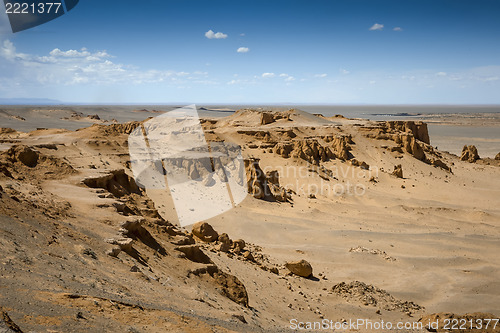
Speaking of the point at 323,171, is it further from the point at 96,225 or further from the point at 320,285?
the point at 96,225

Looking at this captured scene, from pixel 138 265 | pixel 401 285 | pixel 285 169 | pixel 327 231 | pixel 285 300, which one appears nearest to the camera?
pixel 138 265

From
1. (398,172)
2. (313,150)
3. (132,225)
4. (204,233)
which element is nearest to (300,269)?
(204,233)

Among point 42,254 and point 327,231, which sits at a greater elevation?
point 42,254

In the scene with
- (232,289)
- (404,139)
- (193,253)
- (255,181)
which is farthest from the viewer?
(404,139)

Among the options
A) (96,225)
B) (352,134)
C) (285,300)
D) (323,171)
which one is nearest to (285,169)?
(323,171)

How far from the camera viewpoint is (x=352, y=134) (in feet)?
99.9

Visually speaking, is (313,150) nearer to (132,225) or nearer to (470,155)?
(470,155)

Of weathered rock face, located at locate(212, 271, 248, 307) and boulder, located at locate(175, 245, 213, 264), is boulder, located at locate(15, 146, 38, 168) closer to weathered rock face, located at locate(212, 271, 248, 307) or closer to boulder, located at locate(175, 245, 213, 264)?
boulder, located at locate(175, 245, 213, 264)

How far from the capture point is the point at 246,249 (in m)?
11.3

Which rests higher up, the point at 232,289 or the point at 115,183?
the point at 115,183

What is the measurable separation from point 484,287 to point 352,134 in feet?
67.6

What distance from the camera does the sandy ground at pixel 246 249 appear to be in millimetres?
4496

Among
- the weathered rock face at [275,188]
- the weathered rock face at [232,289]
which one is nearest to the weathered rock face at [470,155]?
the weathered rock face at [275,188]

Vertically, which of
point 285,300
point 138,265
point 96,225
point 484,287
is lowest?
point 484,287
